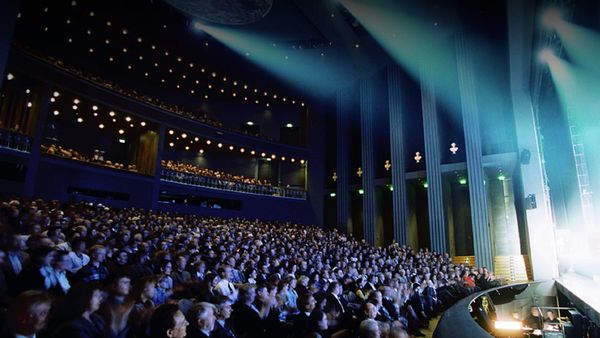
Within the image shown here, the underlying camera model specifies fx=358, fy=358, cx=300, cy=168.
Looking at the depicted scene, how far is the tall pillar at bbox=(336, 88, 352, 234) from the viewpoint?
22.1m

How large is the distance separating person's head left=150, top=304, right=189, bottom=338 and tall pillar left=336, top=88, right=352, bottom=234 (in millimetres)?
19758

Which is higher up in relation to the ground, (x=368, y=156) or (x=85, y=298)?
(x=368, y=156)

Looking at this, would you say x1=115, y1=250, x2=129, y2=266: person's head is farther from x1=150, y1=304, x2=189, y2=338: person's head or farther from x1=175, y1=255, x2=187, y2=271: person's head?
x1=150, y1=304, x2=189, y2=338: person's head

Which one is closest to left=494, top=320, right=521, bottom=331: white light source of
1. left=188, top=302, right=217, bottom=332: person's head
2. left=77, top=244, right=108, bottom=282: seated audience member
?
left=188, top=302, right=217, bottom=332: person's head

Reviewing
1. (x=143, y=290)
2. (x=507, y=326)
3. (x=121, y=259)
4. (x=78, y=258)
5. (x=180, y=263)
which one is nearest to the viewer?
(x=143, y=290)

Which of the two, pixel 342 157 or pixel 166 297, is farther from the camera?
pixel 342 157

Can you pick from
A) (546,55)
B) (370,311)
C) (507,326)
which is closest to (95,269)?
(370,311)

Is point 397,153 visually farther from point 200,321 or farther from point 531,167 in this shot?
point 200,321

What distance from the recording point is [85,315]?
8.41ft

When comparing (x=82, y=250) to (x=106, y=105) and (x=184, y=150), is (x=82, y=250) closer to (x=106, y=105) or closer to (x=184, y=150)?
(x=106, y=105)

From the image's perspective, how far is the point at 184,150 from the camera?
24000 mm

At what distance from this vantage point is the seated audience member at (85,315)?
230 centimetres

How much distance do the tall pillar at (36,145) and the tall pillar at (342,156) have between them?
15456mm

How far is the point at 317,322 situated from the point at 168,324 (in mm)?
1636
